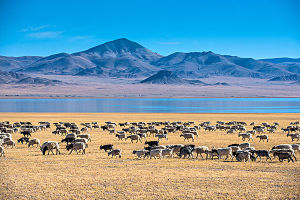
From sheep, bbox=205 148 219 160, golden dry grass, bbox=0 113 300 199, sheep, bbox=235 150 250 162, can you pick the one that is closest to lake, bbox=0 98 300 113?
sheep, bbox=205 148 219 160

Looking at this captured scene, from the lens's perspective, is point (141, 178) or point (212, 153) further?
point (212, 153)

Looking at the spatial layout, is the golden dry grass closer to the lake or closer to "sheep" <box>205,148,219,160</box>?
"sheep" <box>205,148,219,160</box>

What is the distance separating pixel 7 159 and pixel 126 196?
9591 mm

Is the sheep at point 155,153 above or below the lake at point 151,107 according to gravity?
above

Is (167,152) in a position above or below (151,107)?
above

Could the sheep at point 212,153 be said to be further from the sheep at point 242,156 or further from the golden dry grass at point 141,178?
the sheep at point 242,156

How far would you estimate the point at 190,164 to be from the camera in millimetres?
17703

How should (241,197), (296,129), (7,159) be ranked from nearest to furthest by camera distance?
1. (241,197)
2. (7,159)
3. (296,129)

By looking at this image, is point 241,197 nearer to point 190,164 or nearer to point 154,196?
point 154,196

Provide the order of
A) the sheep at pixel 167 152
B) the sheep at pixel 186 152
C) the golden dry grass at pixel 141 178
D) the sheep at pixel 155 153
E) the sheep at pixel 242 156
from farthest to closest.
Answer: the sheep at pixel 167 152, the sheep at pixel 186 152, the sheep at pixel 155 153, the sheep at pixel 242 156, the golden dry grass at pixel 141 178

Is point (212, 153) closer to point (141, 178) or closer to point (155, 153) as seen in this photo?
point (155, 153)

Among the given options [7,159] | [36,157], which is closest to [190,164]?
[36,157]

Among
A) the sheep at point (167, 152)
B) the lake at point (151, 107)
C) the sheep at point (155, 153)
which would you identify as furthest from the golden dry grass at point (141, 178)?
the lake at point (151, 107)

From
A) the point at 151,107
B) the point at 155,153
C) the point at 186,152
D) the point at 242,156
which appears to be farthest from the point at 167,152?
the point at 151,107
